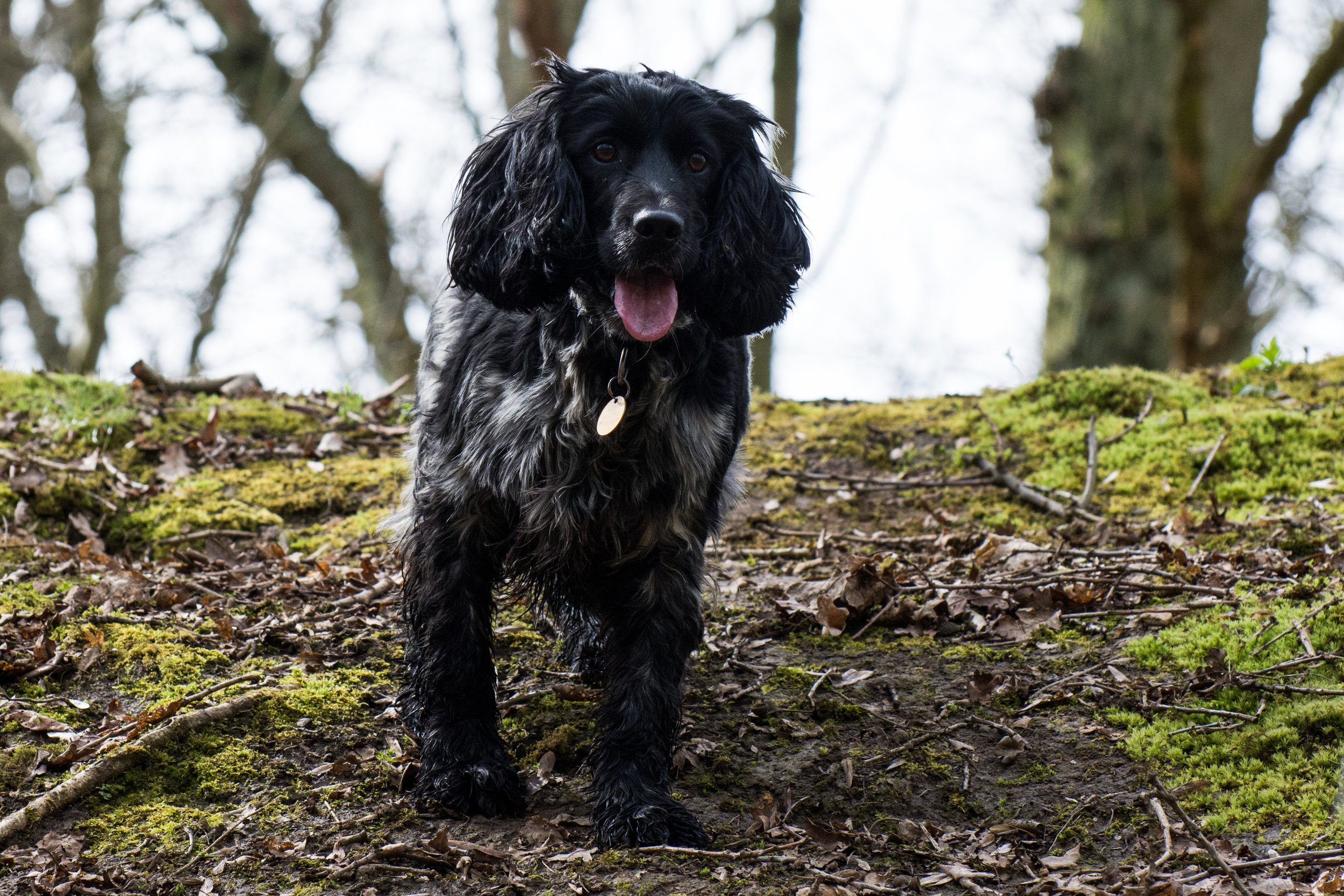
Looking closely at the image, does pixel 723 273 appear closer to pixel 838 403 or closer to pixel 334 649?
pixel 334 649

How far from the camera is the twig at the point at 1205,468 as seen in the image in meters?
5.02

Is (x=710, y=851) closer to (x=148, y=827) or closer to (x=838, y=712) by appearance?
(x=838, y=712)

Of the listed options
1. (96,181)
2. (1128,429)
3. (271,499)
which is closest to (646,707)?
(271,499)

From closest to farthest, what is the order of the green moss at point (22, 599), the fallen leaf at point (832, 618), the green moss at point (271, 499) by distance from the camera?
the green moss at point (22, 599) → the fallen leaf at point (832, 618) → the green moss at point (271, 499)

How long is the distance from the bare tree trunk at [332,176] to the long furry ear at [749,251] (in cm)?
931

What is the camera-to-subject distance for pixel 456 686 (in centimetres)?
326

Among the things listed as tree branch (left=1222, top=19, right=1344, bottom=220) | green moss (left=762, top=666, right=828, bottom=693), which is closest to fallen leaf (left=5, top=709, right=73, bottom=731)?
green moss (left=762, top=666, right=828, bottom=693)

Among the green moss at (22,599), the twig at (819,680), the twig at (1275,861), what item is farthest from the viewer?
the green moss at (22,599)

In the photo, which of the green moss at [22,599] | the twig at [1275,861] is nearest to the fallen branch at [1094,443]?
the twig at [1275,861]

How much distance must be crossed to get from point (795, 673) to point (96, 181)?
9571 millimetres

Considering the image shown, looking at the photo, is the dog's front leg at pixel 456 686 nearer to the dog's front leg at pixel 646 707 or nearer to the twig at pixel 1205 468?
the dog's front leg at pixel 646 707

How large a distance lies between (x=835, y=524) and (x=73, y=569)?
332cm

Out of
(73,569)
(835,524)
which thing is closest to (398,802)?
(73,569)

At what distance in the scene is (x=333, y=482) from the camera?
5621mm
